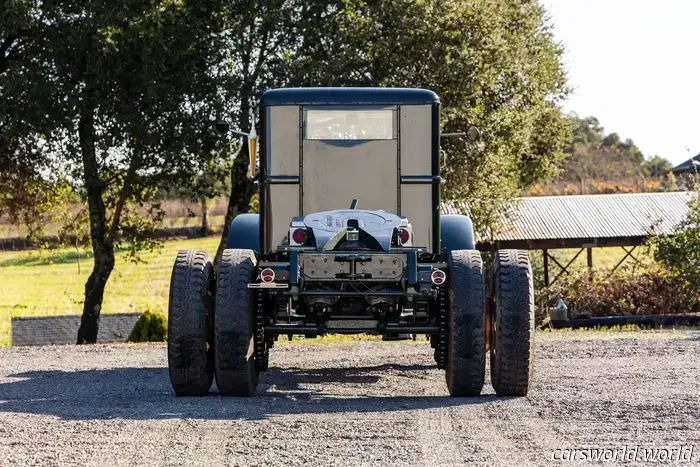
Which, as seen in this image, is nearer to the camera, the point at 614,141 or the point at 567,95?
the point at 567,95

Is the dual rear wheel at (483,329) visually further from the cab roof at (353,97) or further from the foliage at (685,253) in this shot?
the foliage at (685,253)

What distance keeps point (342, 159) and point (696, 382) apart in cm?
405

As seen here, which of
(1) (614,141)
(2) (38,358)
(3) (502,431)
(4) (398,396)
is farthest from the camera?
(1) (614,141)

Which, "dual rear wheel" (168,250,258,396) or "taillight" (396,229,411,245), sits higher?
"taillight" (396,229,411,245)

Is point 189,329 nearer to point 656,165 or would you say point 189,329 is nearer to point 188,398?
point 188,398

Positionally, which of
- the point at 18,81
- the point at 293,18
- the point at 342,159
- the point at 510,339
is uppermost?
the point at 293,18

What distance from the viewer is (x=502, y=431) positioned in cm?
852

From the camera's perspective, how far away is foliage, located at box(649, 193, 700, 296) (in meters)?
24.6

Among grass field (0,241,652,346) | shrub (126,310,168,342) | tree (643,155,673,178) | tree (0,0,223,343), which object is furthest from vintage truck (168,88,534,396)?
tree (643,155,673,178)

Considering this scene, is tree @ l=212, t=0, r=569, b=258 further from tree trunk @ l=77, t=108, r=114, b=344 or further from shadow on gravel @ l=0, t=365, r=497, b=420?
shadow on gravel @ l=0, t=365, r=497, b=420

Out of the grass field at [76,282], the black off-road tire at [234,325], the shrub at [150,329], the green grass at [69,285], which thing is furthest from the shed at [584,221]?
the black off-road tire at [234,325]

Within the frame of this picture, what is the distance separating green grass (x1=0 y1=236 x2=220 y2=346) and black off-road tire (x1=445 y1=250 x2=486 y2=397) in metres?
29.4

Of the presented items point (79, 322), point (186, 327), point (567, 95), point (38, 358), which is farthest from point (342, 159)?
point (567, 95)

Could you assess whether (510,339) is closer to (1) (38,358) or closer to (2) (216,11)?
(1) (38,358)
